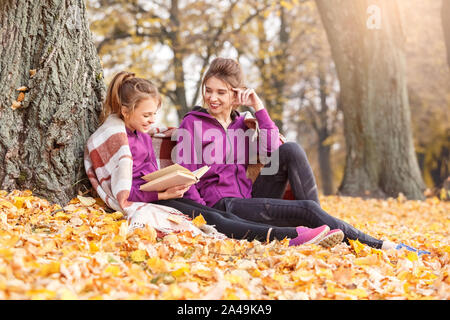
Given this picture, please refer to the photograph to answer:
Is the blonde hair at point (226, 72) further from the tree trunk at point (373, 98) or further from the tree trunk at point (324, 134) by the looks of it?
the tree trunk at point (324, 134)

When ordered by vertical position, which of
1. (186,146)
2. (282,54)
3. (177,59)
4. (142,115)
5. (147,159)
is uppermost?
(282,54)

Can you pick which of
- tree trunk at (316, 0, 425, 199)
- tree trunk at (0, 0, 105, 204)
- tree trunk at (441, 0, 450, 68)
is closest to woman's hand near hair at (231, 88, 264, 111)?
tree trunk at (0, 0, 105, 204)

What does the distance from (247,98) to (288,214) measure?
1.04 meters

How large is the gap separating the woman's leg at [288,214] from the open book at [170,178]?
17.7 inches

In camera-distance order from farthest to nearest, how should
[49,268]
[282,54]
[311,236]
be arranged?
[282,54] → [311,236] → [49,268]

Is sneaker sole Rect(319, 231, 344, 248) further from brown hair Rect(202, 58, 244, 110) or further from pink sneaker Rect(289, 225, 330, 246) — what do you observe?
brown hair Rect(202, 58, 244, 110)

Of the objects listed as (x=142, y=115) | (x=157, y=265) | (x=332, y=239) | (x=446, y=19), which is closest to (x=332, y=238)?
(x=332, y=239)

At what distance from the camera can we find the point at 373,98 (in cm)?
807

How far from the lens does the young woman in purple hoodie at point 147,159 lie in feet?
10.7

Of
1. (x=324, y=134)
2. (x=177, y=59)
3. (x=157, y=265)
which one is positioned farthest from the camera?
(x=324, y=134)

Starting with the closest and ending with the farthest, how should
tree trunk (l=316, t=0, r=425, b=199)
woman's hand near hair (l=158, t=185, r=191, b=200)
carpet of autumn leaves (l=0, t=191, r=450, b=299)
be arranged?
1. carpet of autumn leaves (l=0, t=191, r=450, b=299)
2. woman's hand near hair (l=158, t=185, r=191, b=200)
3. tree trunk (l=316, t=0, r=425, b=199)

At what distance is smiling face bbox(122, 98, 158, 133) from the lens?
3648 mm

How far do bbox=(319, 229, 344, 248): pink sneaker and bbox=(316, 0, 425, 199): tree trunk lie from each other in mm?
5047

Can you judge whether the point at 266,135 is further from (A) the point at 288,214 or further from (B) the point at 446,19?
(B) the point at 446,19
